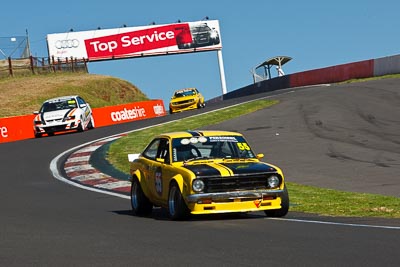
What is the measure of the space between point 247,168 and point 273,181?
38cm

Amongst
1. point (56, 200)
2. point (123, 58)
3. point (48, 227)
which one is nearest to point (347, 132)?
point (56, 200)

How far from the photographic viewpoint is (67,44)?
96750mm

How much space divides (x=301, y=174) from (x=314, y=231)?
8.87 meters

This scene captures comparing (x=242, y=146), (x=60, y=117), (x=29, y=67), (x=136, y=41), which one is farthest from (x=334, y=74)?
(x=242, y=146)

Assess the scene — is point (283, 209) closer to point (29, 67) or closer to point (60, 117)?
point (60, 117)

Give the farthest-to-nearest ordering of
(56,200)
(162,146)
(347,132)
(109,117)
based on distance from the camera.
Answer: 1. (109,117)
2. (347,132)
3. (56,200)
4. (162,146)

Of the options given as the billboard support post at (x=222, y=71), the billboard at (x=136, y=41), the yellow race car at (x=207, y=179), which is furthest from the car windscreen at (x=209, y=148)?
the billboard support post at (x=222, y=71)

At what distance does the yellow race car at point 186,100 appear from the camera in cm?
5000

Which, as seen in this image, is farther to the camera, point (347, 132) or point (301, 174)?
point (347, 132)

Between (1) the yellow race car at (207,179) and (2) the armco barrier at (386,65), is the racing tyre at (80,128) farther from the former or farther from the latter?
(2) the armco barrier at (386,65)

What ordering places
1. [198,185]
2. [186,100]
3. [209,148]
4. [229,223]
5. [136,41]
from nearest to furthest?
1. [229,223]
2. [198,185]
3. [209,148]
4. [186,100]
5. [136,41]

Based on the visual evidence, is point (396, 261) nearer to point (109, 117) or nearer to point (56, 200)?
point (56, 200)

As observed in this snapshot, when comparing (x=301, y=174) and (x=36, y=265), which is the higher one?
(x=36, y=265)

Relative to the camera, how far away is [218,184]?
11.8 meters
